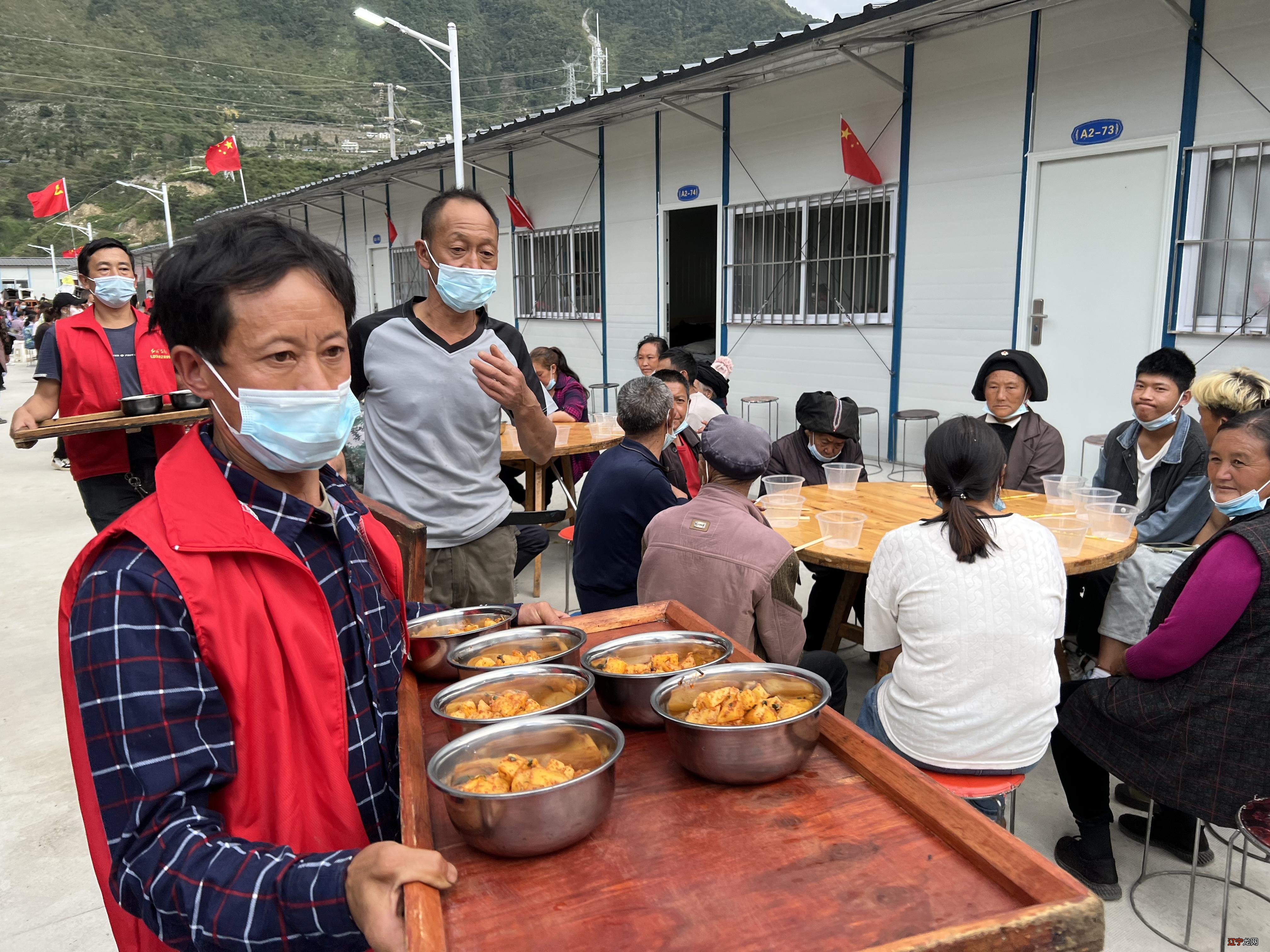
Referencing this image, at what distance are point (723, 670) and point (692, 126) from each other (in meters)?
10.2

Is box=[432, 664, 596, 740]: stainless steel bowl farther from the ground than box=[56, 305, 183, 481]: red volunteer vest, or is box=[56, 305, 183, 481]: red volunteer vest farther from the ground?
box=[56, 305, 183, 481]: red volunteer vest

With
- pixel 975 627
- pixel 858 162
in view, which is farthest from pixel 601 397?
pixel 975 627

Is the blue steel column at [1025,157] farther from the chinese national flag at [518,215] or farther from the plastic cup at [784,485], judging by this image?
the chinese national flag at [518,215]

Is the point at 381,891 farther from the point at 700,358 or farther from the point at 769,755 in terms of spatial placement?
the point at 700,358

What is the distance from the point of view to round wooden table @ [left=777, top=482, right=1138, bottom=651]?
310 centimetres

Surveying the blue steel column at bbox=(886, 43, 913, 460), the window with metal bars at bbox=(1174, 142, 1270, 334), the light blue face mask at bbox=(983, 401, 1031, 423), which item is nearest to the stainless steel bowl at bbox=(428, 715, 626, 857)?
the light blue face mask at bbox=(983, 401, 1031, 423)

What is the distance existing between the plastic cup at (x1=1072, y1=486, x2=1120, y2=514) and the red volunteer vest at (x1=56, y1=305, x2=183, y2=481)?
4038 millimetres

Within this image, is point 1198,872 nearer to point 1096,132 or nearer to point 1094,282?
point 1094,282

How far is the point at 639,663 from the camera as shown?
5.34 feet

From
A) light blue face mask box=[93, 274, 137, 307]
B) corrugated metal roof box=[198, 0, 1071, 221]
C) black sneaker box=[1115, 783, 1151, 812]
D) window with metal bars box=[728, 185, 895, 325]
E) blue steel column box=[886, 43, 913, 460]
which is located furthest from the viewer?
window with metal bars box=[728, 185, 895, 325]

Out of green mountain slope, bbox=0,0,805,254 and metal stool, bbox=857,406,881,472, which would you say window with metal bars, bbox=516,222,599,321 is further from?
green mountain slope, bbox=0,0,805,254

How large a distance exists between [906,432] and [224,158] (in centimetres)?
1776

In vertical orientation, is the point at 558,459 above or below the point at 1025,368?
below

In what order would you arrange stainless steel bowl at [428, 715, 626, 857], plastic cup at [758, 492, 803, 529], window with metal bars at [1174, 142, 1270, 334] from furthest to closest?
window with metal bars at [1174, 142, 1270, 334] → plastic cup at [758, 492, 803, 529] → stainless steel bowl at [428, 715, 626, 857]
